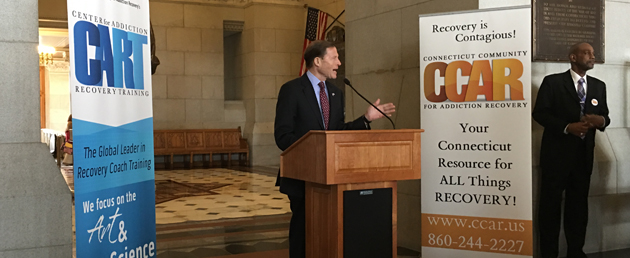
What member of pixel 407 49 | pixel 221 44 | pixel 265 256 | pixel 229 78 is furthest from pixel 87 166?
pixel 229 78

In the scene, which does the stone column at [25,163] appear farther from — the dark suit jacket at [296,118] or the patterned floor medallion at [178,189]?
the patterned floor medallion at [178,189]

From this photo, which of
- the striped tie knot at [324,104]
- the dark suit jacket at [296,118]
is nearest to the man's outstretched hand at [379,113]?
the dark suit jacket at [296,118]

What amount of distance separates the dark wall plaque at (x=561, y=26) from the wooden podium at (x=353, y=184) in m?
2.30

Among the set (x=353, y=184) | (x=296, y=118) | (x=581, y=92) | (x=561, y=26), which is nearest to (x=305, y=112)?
(x=296, y=118)

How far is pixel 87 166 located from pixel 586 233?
448 cm

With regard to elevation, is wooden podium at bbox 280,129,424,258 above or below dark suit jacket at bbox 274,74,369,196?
below

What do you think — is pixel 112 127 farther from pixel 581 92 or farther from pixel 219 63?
pixel 219 63

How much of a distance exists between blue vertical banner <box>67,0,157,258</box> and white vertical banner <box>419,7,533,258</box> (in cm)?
229

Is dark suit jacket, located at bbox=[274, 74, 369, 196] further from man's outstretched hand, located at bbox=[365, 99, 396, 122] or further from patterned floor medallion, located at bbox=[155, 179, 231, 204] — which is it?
patterned floor medallion, located at bbox=[155, 179, 231, 204]

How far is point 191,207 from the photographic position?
838 centimetres

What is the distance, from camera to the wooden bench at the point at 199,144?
15.2 m

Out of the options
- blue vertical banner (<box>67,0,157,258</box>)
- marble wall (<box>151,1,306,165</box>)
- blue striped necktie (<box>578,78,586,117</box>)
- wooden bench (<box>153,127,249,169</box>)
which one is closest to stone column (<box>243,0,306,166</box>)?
marble wall (<box>151,1,306,165</box>)

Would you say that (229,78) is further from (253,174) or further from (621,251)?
(621,251)

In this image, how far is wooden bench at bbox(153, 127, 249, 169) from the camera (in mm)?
15188
